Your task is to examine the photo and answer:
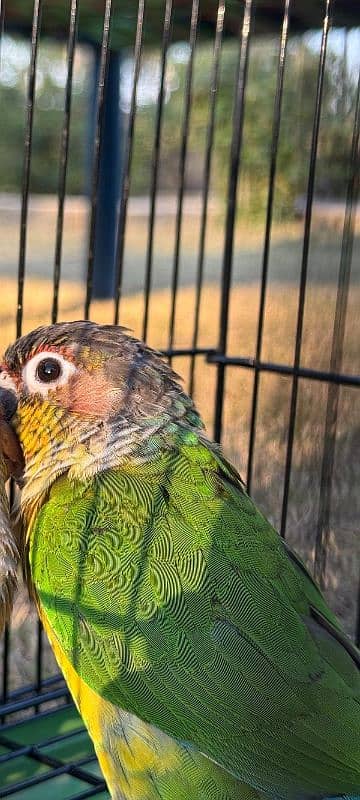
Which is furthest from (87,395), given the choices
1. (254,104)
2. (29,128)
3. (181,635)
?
(254,104)

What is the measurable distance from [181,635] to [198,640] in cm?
3

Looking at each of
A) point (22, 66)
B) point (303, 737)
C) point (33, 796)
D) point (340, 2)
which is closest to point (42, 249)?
point (22, 66)

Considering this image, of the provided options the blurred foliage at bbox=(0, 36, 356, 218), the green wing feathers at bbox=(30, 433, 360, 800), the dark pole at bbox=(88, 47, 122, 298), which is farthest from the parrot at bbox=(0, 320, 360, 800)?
the dark pole at bbox=(88, 47, 122, 298)

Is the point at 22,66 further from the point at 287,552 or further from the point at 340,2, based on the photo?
the point at 287,552

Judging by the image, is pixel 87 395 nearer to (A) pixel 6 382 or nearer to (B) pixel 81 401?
(B) pixel 81 401

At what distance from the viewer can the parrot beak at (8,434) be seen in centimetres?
146

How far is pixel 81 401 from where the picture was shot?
56.3 inches

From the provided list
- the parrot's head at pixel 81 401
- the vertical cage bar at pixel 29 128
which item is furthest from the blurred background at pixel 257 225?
the parrot's head at pixel 81 401

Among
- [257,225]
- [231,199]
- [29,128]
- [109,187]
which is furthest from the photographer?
[257,225]

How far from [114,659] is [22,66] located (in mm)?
2544

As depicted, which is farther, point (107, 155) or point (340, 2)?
point (107, 155)

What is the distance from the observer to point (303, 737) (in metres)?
1.25

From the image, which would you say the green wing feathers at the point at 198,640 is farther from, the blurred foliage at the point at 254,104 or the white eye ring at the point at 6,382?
the blurred foliage at the point at 254,104

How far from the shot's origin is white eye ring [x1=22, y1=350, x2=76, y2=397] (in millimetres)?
1433
